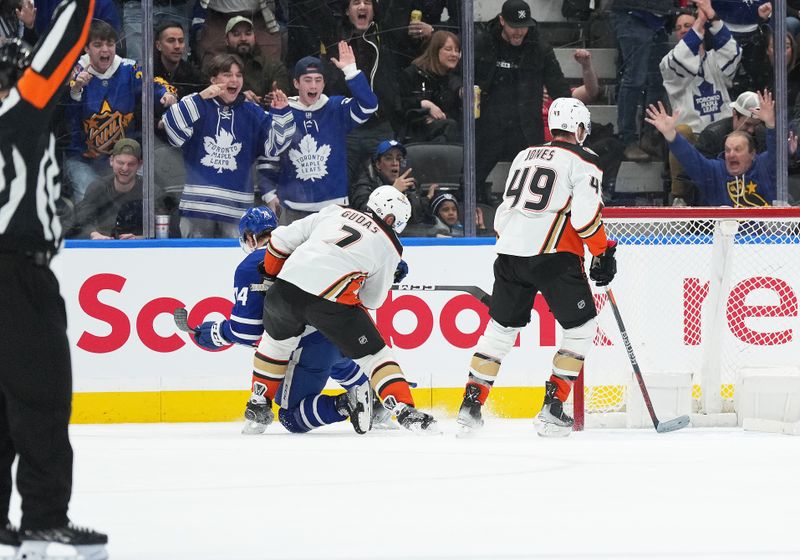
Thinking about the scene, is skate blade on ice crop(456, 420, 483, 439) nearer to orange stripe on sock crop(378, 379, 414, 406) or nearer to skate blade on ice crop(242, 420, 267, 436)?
orange stripe on sock crop(378, 379, 414, 406)

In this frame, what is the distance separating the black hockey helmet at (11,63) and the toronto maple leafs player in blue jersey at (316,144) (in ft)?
13.0

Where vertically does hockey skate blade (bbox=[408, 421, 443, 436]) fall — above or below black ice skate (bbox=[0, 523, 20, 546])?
below

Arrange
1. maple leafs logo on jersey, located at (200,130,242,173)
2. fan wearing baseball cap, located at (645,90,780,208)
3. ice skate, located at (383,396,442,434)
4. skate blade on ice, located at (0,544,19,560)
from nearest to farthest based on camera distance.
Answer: skate blade on ice, located at (0,544,19,560)
ice skate, located at (383,396,442,434)
maple leafs logo on jersey, located at (200,130,242,173)
fan wearing baseball cap, located at (645,90,780,208)

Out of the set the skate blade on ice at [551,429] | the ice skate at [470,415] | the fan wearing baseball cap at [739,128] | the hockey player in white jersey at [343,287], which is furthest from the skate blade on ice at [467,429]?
the fan wearing baseball cap at [739,128]

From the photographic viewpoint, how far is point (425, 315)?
6344mm

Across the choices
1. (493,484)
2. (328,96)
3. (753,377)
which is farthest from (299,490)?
(328,96)

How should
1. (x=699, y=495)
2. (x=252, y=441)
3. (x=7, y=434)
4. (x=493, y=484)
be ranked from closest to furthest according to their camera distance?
(x=7, y=434)
(x=699, y=495)
(x=493, y=484)
(x=252, y=441)

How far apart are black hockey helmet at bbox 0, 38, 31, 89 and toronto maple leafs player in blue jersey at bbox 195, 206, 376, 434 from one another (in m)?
2.85

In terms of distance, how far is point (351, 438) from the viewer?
5.15 metres

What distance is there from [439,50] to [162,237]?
5.36 feet

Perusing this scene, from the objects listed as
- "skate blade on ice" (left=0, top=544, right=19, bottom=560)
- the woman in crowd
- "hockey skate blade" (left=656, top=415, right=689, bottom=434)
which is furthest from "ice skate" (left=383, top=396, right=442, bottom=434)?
"skate blade on ice" (left=0, top=544, right=19, bottom=560)

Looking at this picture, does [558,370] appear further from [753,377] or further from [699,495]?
[699,495]

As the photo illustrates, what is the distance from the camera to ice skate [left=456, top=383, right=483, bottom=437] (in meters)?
5.26


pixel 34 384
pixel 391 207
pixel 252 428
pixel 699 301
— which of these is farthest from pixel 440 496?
pixel 699 301
